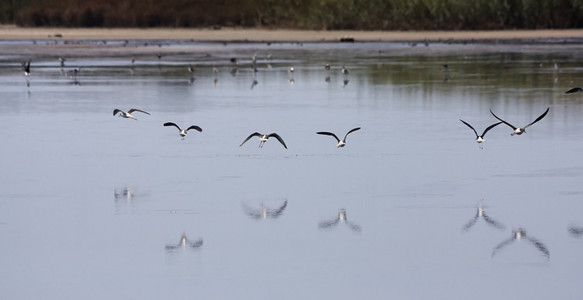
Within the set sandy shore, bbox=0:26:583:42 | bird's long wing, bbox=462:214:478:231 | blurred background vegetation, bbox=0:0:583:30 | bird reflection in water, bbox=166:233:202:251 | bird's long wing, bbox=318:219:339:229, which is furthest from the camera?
blurred background vegetation, bbox=0:0:583:30

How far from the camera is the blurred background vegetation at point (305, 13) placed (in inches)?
2537

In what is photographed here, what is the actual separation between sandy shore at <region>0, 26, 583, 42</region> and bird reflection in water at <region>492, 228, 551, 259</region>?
157ft

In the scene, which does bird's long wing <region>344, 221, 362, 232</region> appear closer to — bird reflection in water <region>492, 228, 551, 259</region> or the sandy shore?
bird reflection in water <region>492, 228, 551, 259</region>

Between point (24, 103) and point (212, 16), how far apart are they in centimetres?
4735

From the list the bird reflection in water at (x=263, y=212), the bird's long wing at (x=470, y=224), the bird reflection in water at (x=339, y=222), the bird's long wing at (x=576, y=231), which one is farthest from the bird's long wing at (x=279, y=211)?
the bird's long wing at (x=576, y=231)

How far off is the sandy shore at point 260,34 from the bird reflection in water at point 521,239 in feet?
157

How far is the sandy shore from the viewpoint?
61375 millimetres

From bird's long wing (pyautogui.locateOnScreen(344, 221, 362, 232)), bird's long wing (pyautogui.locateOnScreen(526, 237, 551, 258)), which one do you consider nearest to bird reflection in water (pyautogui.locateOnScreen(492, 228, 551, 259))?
bird's long wing (pyautogui.locateOnScreen(526, 237, 551, 258))

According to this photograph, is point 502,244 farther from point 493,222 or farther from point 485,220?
point 485,220

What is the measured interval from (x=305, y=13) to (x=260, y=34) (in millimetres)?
3771

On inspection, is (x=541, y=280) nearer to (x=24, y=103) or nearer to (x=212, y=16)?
(x=24, y=103)

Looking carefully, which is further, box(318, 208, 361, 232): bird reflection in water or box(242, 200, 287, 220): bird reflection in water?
box(242, 200, 287, 220): bird reflection in water

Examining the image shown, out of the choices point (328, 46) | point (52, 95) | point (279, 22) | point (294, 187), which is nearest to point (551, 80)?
point (52, 95)

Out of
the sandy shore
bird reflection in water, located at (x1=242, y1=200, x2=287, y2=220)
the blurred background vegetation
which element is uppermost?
the blurred background vegetation
